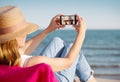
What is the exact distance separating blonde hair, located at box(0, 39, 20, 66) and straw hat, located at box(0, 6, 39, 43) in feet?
0.10

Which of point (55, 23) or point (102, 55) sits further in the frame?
point (102, 55)

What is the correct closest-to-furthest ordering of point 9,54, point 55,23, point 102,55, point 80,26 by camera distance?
point 9,54 → point 80,26 → point 55,23 → point 102,55

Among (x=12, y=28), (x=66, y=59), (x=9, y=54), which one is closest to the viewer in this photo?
(x=9, y=54)

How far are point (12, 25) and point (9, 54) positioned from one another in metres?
0.20

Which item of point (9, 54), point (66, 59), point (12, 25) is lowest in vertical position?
point (66, 59)

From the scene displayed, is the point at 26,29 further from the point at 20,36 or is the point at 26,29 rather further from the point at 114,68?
the point at 114,68

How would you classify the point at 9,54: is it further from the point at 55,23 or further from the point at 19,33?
the point at 55,23

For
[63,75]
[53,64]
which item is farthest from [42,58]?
[63,75]

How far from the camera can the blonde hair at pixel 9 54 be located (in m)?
2.06

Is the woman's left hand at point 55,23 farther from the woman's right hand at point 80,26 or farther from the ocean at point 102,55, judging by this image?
the ocean at point 102,55

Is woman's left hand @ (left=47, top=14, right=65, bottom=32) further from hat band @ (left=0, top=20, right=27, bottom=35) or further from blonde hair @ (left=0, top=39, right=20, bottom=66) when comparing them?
blonde hair @ (left=0, top=39, right=20, bottom=66)

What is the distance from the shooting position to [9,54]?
6.79ft

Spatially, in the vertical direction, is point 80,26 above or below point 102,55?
above

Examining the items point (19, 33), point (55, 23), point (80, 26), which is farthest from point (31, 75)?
point (55, 23)
